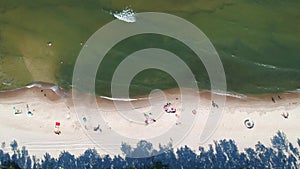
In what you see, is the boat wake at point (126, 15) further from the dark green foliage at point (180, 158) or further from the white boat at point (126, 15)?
the dark green foliage at point (180, 158)

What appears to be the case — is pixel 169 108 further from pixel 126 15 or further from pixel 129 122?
pixel 126 15

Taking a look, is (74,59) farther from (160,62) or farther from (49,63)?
(160,62)

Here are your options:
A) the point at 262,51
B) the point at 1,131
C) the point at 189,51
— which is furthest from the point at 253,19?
the point at 1,131

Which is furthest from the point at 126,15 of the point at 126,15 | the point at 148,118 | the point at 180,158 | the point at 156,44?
the point at 180,158

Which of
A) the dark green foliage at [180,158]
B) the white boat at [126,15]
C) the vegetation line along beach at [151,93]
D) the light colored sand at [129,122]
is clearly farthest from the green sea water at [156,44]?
the dark green foliage at [180,158]

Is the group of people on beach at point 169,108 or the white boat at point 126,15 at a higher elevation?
the white boat at point 126,15

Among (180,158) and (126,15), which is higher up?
(126,15)

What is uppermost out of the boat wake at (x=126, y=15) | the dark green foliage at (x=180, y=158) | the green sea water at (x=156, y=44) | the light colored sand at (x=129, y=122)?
the boat wake at (x=126, y=15)
